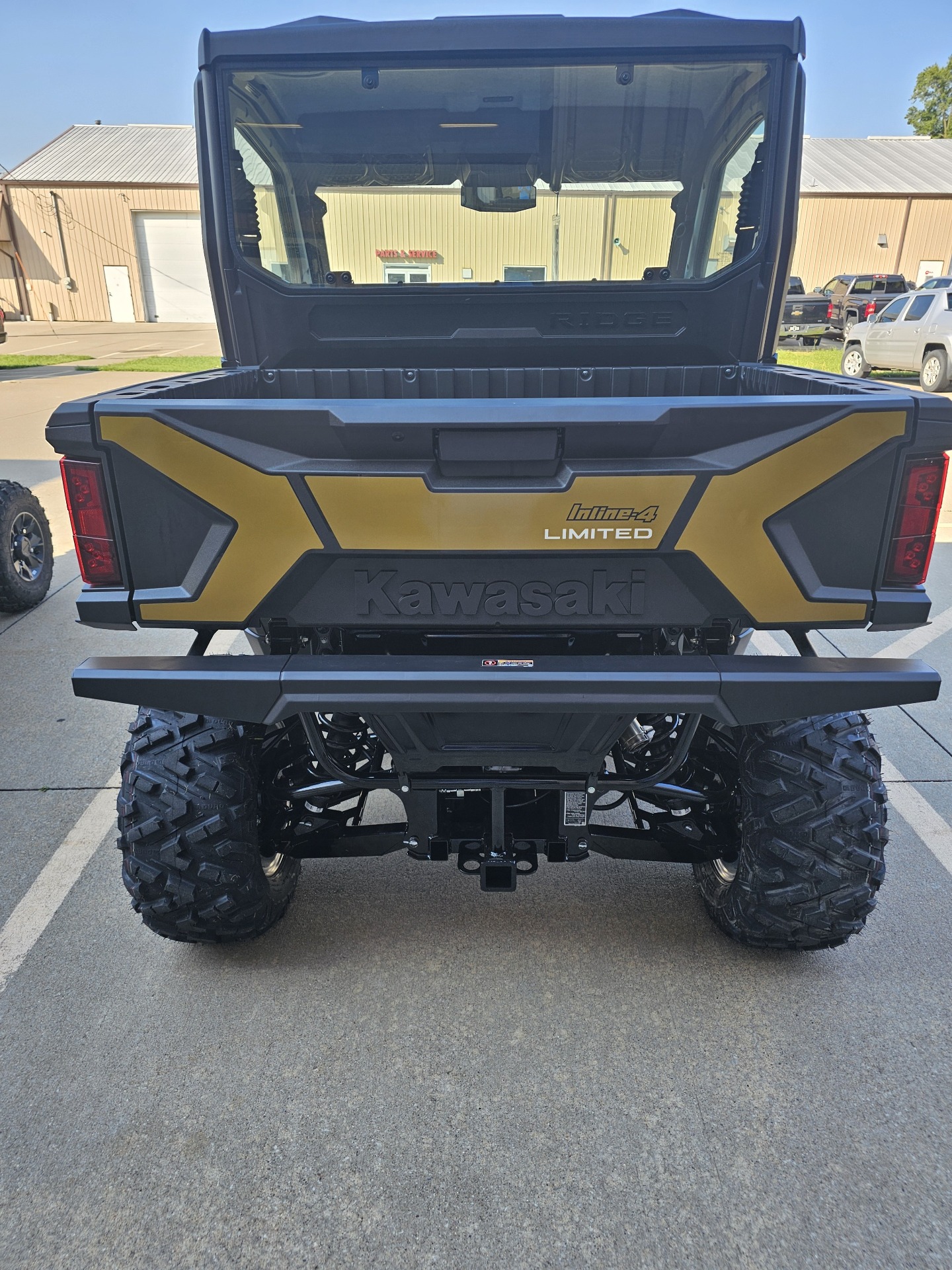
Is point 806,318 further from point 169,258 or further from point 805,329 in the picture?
point 169,258

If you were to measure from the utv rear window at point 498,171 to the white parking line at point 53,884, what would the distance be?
2293mm

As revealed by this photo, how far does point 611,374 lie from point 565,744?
153cm

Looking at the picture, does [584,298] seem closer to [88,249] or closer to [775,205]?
[775,205]

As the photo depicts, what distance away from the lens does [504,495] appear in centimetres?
194

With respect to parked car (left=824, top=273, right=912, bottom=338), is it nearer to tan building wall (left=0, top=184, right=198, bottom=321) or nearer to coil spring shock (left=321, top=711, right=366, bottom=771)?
coil spring shock (left=321, top=711, right=366, bottom=771)

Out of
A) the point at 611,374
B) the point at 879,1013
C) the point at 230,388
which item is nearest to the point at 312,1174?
the point at 879,1013

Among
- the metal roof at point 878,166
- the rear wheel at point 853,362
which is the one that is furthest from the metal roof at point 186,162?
the rear wheel at point 853,362

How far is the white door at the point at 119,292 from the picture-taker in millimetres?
36250

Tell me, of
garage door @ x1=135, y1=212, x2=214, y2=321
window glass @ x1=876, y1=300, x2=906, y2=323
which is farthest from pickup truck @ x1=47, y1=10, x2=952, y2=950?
garage door @ x1=135, y1=212, x2=214, y2=321

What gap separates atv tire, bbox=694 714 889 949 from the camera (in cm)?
234

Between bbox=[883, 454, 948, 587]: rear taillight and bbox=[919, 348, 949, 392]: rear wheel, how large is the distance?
14.4 m

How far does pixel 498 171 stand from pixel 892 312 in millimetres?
15753

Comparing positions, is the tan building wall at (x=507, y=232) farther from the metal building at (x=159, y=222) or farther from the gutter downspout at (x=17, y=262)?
the gutter downspout at (x=17, y=262)

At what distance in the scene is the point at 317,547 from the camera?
198cm
